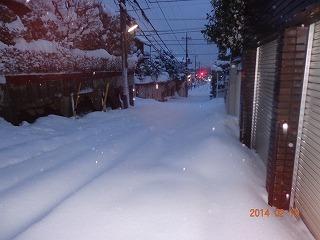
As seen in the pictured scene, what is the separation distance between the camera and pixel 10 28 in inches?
434

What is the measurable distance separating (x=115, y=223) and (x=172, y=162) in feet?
9.43

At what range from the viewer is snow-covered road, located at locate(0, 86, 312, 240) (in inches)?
169

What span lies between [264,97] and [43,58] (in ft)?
28.9

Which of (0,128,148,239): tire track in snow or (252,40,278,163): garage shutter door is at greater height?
(252,40,278,163): garage shutter door

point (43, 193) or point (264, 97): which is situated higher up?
point (264, 97)

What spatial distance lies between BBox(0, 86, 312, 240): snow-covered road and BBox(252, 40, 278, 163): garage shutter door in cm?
59

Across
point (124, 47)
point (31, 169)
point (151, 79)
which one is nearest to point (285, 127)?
point (31, 169)

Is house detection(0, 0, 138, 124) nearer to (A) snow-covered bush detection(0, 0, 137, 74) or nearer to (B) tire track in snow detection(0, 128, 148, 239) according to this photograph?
(A) snow-covered bush detection(0, 0, 137, 74)

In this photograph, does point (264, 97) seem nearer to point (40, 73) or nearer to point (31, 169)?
point (31, 169)

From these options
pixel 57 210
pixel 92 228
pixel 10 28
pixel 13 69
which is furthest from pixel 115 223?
pixel 10 28

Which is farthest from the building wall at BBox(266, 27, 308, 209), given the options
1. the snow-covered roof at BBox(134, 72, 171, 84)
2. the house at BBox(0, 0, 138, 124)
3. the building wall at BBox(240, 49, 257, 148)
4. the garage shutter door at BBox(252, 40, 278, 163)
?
the snow-covered roof at BBox(134, 72, 171, 84)

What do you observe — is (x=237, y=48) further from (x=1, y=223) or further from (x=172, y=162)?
(x=1, y=223)

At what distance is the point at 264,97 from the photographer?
8.20m

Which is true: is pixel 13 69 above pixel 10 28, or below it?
below
